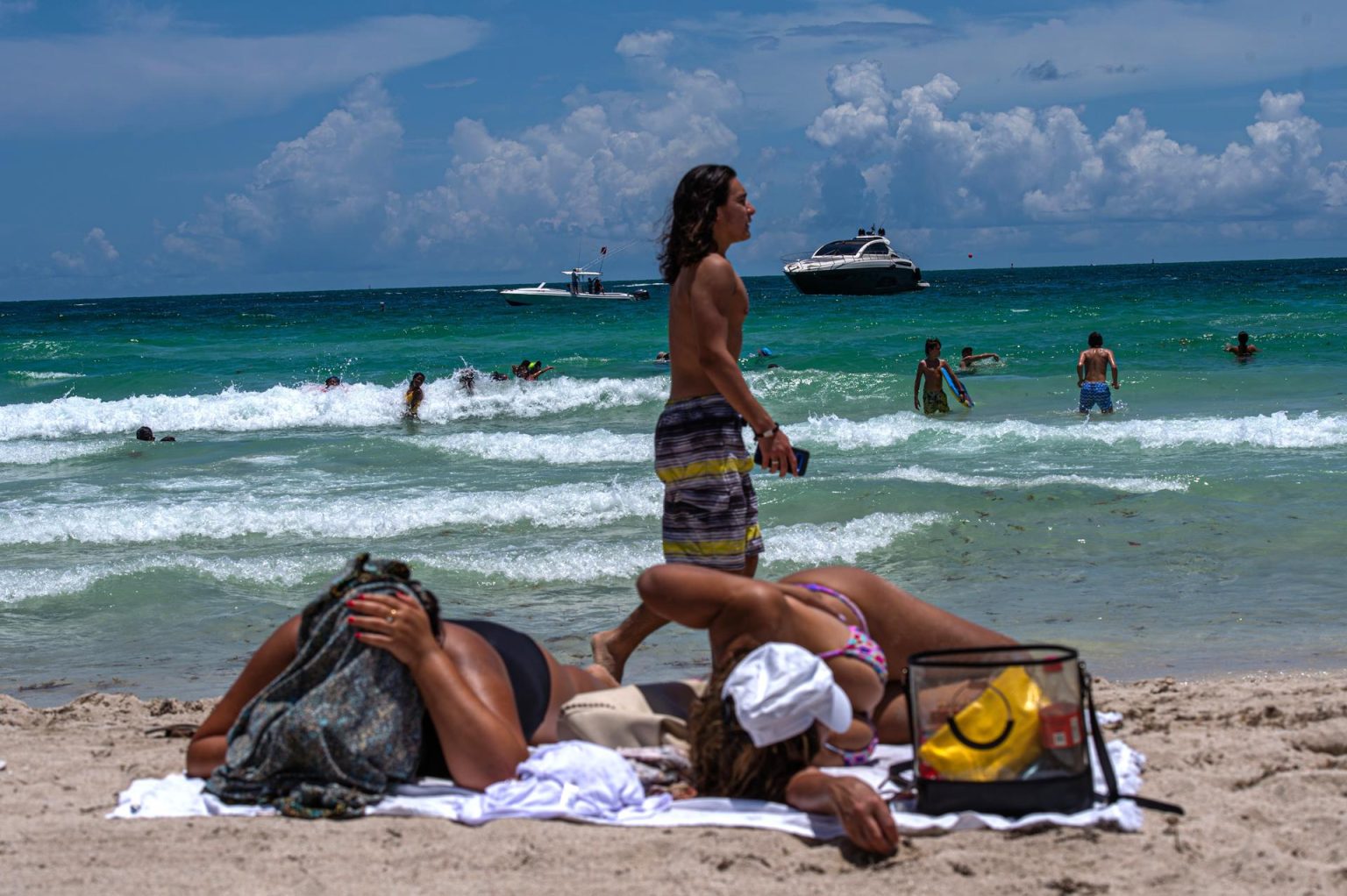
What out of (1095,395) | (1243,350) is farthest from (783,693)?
(1243,350)

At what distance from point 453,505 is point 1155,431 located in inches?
293

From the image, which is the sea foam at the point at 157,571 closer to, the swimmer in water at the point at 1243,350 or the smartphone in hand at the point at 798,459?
the smartphone in hand at the point at 798,459

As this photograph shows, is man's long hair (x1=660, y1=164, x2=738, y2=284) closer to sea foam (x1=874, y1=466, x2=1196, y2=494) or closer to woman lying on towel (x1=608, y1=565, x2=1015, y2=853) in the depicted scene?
woman lying on towel (x1=608, y1=565, x2=1015, y2=853)

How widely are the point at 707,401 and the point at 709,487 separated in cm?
29

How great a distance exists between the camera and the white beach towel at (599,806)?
329 centimetres

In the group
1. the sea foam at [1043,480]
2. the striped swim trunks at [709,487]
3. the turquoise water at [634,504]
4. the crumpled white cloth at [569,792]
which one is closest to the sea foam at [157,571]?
the turquoise water at [634,504]

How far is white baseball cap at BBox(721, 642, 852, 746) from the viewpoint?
3.22 m

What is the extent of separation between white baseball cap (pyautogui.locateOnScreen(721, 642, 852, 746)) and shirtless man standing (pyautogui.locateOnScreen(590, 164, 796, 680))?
3.23 ft

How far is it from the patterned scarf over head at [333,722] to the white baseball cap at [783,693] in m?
0.82

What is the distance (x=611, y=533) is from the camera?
30.1ft

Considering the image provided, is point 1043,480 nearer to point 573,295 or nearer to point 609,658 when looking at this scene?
point 609,658

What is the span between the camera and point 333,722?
3.38 metres

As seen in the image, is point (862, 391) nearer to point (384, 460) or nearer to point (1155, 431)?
point (1155, 431)

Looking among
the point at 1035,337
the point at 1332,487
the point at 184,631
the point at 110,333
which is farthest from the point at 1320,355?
the point at 110,333
